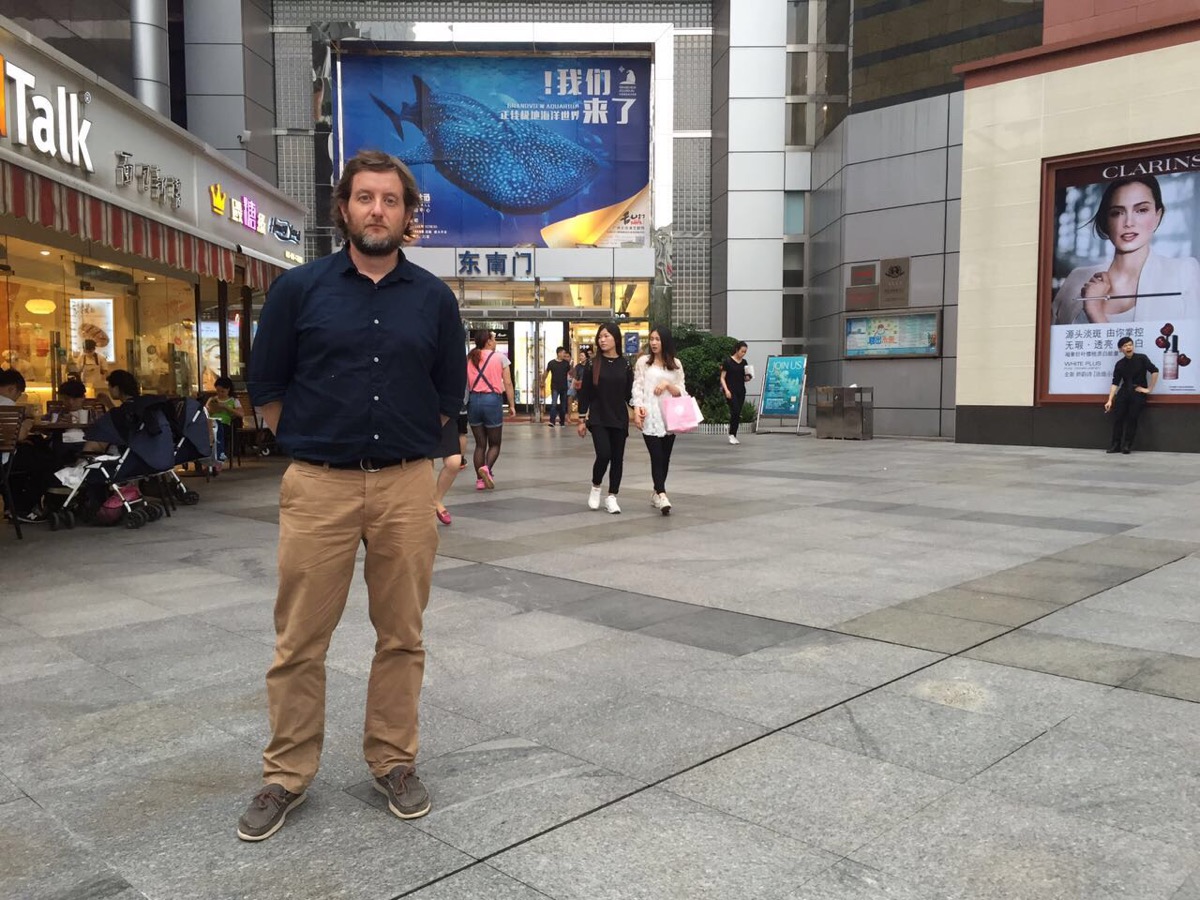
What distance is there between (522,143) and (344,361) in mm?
25537

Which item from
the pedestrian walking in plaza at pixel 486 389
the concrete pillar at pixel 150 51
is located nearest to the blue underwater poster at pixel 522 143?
the concrete pillar at pixel 150 51

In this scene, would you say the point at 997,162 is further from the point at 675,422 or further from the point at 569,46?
the point at 569,46

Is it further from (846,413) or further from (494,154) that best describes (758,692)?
(494,154)

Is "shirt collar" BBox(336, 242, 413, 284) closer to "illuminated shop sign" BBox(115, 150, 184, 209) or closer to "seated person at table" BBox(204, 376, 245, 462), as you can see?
"illuminated shop sign" BBox(115, 150, 184, 209)

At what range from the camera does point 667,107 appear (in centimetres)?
2630

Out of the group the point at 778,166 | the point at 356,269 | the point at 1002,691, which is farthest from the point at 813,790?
the point at 778,166

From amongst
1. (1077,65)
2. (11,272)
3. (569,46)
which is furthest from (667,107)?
(11,272)

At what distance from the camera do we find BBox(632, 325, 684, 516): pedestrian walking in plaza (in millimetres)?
8727

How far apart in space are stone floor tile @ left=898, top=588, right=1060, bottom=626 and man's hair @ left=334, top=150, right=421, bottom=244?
3.68 metres

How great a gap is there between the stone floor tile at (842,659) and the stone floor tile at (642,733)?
2.23 feet

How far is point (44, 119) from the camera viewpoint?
7773mm

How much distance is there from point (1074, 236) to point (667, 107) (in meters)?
13.5

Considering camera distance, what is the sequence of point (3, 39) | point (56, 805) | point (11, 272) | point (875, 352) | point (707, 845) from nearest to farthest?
point (707, 845) → point (56, 805) → point (3, 39) → point (11, 272) → point (875, 352)

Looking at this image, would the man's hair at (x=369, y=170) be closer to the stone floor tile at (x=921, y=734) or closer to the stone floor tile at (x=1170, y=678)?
the stone floor tile at (x=921, y=734)
